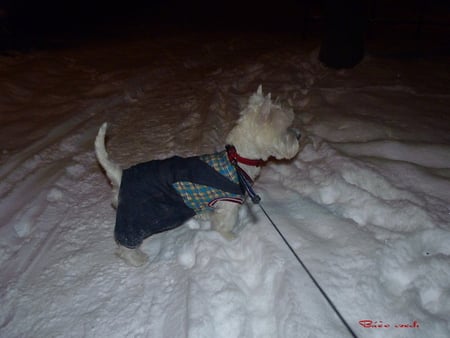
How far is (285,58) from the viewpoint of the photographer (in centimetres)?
984

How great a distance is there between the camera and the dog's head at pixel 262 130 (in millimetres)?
2895

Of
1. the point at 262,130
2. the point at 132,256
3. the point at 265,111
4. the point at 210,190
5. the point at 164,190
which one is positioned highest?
the point at 265,111

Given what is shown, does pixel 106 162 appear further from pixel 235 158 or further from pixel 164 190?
pixel 235 158

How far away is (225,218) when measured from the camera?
3.19m

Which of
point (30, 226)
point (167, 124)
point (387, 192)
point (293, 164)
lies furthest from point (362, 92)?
point (30, 226)

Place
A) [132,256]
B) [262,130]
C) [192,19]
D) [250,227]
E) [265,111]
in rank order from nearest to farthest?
[265,111]
[262,130]
[132,256]
[250,227]
[192,19]

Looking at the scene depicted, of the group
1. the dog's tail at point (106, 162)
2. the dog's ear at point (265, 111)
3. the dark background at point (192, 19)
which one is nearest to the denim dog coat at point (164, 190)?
the dog's tail at point (106, 162)

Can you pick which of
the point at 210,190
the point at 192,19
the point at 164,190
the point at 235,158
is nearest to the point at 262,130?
the point at 235,158

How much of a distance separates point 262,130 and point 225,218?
1.05 metres

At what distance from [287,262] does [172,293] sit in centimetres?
120

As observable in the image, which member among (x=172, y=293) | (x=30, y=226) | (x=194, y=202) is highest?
(x=194, y=202)

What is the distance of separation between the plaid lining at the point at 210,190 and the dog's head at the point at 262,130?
0.78 ft

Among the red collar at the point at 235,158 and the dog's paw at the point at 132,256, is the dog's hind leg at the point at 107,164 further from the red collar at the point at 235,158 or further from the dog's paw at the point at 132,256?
the red collar at the point at 235,158

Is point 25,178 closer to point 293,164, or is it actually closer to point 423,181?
point 293,164
